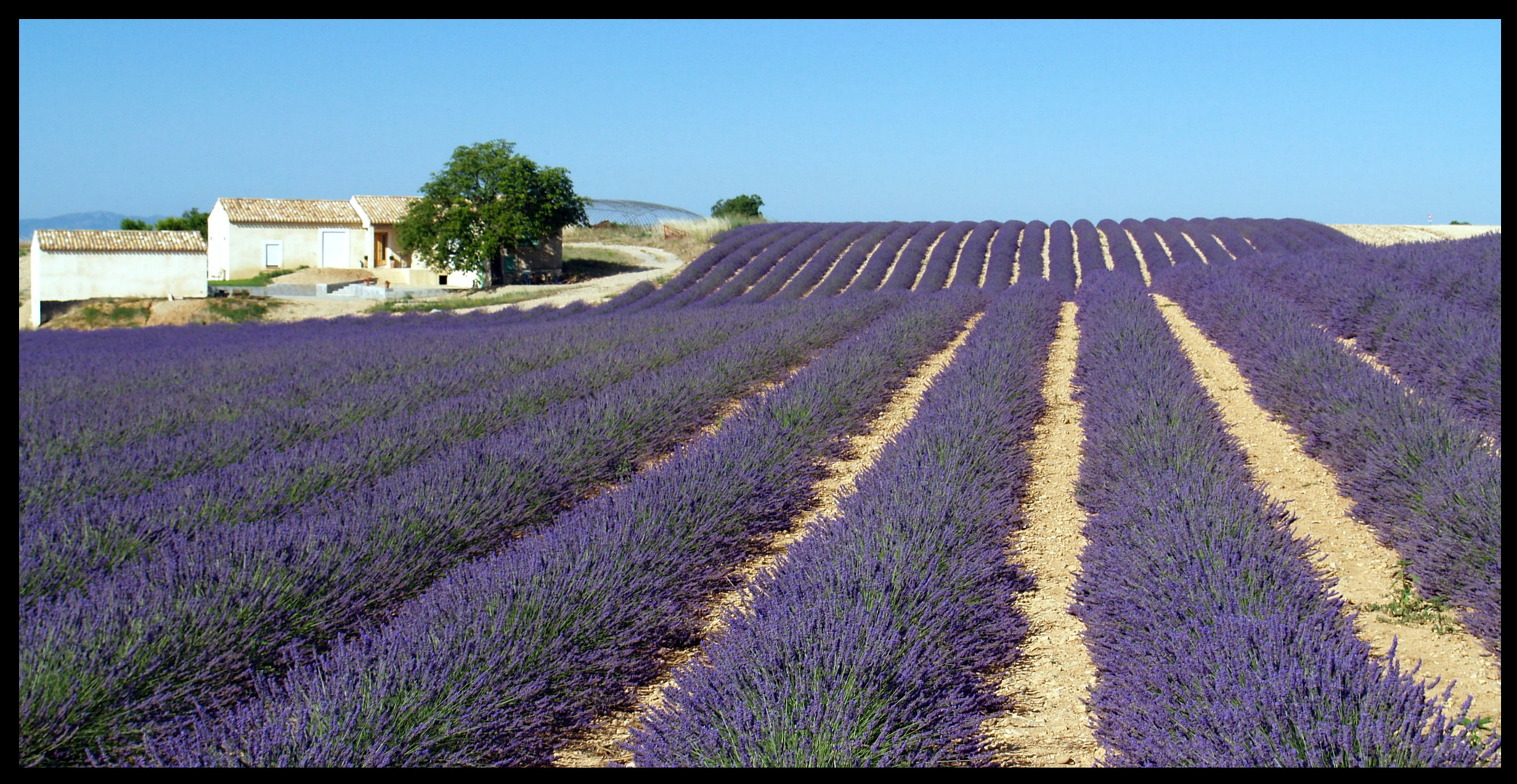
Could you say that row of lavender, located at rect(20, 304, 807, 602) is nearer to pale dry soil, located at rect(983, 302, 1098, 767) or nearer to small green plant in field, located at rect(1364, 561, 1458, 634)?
pale dry soil, located at rect(983, 302, 1098, 767)

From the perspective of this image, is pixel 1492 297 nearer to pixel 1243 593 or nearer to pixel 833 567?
pixel 1243 593

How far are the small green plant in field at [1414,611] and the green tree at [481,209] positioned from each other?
86.4 feet

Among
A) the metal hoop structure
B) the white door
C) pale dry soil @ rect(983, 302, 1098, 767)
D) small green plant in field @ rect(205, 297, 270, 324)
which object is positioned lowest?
pale dry soil @ rect(983, 302, 1098, 767)

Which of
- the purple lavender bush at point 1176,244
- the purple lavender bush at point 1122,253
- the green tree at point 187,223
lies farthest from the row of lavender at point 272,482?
the green tree at point 187,223

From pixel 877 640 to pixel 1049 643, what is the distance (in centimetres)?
91

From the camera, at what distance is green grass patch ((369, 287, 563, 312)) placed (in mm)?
22750

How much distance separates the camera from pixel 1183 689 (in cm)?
255

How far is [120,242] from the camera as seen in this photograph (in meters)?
27.0

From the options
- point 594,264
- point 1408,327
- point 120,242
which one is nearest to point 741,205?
point 594,264

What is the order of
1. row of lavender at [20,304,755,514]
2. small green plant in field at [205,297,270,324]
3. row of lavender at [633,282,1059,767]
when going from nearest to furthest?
row of lavender at [633,282,1059,767]
row of lavender at [20,304,755,514]
small green plant in field at [205,297,270,324]

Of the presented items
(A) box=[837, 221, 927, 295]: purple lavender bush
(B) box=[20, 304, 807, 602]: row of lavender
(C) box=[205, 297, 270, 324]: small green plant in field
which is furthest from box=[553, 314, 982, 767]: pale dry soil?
(C) box=[205, 297, 270, 324]: small green plant in field

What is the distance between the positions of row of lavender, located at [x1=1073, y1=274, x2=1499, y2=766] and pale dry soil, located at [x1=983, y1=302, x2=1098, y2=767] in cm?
8

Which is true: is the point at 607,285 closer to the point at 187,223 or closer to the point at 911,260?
the point at 911,260

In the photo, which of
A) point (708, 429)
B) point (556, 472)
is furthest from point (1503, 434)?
point (708, 429)
